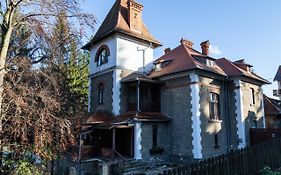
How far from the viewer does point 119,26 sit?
62.8 feet

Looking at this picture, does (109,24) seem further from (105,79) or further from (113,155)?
(113,155)

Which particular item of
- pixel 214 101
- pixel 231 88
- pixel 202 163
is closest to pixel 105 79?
pixel 214 101

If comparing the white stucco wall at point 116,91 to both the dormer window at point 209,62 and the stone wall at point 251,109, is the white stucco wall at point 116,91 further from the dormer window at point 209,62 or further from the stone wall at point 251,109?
the stone wall at point 251,109

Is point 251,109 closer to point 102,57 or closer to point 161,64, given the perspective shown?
point 161,64

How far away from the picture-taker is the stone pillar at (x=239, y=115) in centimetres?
1873

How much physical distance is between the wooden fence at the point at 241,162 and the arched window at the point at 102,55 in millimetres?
12668

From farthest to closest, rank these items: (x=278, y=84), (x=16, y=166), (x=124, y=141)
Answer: (x=278, y=84) → (x=124, y=141) → (x=16, y=166)

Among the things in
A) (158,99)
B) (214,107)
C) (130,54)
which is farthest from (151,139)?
(130,54)

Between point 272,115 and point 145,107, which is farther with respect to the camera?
point 272,115

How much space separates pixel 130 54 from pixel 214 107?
23.7 feet

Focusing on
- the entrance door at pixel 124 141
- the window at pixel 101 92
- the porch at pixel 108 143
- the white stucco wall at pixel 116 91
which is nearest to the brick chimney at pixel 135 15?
the white stucco wall at pixel 116 91

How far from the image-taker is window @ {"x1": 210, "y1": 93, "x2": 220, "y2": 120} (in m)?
18.0

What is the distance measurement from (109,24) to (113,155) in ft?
34.4

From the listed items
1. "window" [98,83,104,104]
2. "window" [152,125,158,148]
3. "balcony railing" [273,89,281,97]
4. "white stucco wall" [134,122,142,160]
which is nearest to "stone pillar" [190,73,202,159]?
"window" [152,125,158,148]
